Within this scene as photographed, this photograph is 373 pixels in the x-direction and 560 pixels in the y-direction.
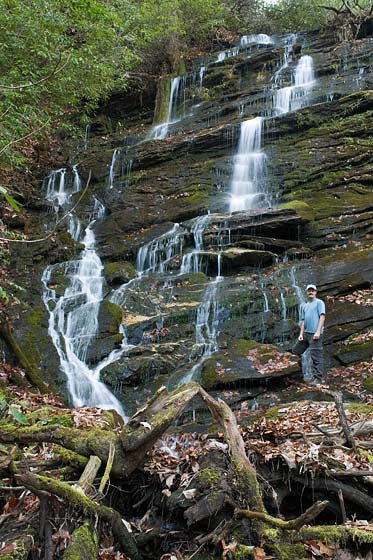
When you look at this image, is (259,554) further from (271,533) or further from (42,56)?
(42,56)

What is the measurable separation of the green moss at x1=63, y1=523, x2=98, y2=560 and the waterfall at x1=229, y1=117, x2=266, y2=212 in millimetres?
12485

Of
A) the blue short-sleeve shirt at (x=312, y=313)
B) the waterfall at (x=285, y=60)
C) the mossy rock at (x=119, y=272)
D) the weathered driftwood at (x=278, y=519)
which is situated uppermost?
the waterfall at (x=285, y=60)

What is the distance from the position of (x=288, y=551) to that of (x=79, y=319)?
8412 mm

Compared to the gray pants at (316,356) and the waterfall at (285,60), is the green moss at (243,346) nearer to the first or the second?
the gray pants at (316,356)

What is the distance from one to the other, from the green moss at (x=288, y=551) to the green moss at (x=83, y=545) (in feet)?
3.28

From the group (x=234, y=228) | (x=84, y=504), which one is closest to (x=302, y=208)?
(x=234, y=228)

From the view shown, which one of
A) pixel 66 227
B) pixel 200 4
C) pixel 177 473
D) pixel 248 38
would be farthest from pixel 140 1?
pixel 177 473

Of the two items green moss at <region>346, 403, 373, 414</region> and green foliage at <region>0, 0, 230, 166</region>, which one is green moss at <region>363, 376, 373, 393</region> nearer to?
green moss at <region>346, 403, 373, 414</region>

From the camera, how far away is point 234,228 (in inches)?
Result: 493

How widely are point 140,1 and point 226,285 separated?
1897 cm

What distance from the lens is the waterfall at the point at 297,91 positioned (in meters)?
18.4

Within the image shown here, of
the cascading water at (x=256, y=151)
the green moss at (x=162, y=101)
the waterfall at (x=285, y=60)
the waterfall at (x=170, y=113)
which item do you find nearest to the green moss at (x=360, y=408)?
the cascading water at (x=256, y=151)

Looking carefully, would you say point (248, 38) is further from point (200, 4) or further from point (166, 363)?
point (166, 363)

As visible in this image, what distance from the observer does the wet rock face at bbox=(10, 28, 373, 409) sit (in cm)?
902
